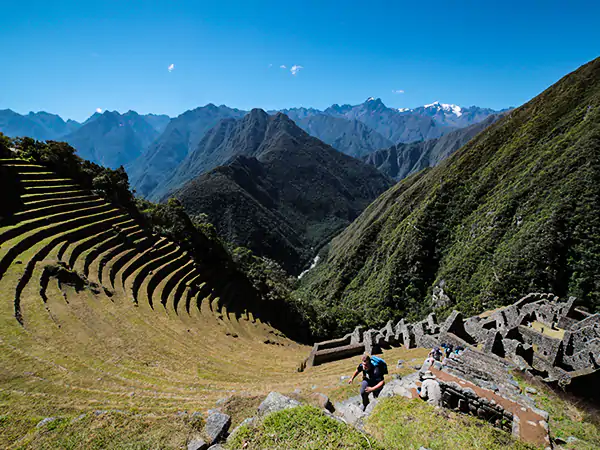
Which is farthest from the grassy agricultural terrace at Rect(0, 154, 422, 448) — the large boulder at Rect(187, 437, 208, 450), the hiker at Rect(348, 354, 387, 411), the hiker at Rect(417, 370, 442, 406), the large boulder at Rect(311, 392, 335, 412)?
the hiker at Rect(417, 370, 442, 406)

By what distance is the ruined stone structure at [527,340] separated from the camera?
12.5 meters

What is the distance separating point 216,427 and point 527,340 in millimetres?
17810

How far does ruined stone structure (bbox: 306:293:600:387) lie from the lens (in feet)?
40.9

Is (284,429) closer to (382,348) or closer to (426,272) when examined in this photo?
(382,348)

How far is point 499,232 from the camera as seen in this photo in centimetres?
5359

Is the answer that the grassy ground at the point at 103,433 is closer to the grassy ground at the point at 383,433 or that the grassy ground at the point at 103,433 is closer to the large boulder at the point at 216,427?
the large boulder at the point at 216,427

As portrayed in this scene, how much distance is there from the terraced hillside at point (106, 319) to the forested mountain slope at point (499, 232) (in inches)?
905

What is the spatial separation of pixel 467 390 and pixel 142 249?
28.6 metres

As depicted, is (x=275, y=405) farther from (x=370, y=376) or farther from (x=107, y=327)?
(x=107, y=327)

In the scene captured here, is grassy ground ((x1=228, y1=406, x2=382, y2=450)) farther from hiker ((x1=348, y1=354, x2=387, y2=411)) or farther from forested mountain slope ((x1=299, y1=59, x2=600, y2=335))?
forested mountain slope ((x1=299, y1=59, x2=600, y2=335))

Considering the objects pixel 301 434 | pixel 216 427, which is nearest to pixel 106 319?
pixel 216 427

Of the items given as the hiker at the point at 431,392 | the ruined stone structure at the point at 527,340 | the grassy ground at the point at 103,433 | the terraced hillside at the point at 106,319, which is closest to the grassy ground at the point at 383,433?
the hiker at the point at 431,392

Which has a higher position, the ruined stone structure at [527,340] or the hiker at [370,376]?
the hiker at [370,376]

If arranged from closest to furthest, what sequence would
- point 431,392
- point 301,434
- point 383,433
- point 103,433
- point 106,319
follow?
1. point 301,434
2. point 383,433
3. point 103,433
4. point 431,392
5. point 106,319
